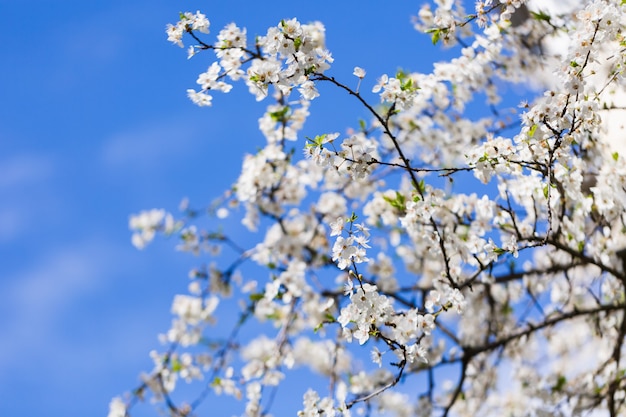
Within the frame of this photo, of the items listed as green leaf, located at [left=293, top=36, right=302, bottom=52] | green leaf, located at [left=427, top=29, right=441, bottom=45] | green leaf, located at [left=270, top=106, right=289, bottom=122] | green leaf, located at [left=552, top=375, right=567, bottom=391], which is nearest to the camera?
green leaf, located at [left=293, top=36, right=302, bottom=52]

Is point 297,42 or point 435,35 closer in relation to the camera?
point 297,42

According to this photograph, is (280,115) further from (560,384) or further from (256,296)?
(560,384)

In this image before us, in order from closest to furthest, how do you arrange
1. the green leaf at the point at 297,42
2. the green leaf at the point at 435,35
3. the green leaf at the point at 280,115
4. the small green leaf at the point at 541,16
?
the green leaf at the point at 297,42
the green leaf at the point at 435,35
the small green leaf at the point at 541,16
the green leaf at the point at 280,115

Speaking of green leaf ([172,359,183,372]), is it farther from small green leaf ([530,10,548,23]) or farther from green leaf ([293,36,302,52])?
small green leaf ([530,10,548,23])

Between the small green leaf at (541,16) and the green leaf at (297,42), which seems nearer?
the green leaf at (297,42)

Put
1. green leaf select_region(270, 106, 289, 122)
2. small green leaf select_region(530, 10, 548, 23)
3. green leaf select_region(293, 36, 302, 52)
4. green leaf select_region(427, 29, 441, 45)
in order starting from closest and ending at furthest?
1. green leaf select_region(293, 36, 302, 52)
2. green leaf select_region(427, 29, 441, 45)
3. small green leaf select_region(530, 10, 548, 23)
4. green leaf select_region(270, 106, 289, 122)

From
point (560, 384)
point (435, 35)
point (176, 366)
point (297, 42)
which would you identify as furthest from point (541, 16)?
point (176, 366)

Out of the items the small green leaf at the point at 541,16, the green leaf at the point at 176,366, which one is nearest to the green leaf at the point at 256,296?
the green leaf at the point at 176,366

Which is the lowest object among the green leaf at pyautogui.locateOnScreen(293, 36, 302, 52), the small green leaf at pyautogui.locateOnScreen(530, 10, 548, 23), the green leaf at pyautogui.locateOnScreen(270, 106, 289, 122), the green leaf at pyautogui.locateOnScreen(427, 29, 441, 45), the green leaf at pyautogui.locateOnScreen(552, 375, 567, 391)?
the green leaf at pyautogui.locateOnScreen(552, 375, 567, 391)

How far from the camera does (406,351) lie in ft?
8.77

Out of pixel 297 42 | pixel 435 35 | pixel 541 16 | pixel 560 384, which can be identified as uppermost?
pixel 541 16

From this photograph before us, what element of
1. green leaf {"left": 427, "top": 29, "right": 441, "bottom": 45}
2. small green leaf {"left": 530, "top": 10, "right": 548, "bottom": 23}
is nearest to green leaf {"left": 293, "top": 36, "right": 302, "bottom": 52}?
green leaf {"left": 427, "top": 29, "right": 441, "bottom": 45}

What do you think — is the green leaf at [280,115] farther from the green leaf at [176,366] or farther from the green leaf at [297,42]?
the green leaf at [176,366]

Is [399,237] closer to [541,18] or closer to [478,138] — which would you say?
[478,138]
